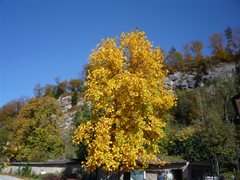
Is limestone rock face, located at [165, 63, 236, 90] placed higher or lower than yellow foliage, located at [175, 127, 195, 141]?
higher

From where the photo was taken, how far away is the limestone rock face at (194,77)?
69.9m

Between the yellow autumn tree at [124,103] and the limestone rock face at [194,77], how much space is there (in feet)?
184

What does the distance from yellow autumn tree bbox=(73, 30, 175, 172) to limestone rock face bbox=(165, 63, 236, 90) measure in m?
55.9

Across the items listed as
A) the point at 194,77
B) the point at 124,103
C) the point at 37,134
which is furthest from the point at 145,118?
the point at 194,77

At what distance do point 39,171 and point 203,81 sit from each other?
4725 centimetres

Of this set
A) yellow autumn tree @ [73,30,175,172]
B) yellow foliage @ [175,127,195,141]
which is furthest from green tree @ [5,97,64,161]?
yellow autumn tree @ [73,30,175,172]

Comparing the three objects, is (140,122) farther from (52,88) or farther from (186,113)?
(52,88)

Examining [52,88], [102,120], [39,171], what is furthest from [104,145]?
[52,88]

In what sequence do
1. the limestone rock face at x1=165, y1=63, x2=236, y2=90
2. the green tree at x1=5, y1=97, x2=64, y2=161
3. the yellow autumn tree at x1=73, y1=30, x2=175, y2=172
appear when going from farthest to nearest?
the limestone rock face at x1=165, y1=63, x2=236, y2=90, the green tree at x1=5, y1=97, x2=64, y2=161, the yellow autumn tree at x1=73, y1=30, x2=175, y2=172

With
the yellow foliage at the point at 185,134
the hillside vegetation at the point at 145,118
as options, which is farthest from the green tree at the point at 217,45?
the yellow foliage at the point at 185,134

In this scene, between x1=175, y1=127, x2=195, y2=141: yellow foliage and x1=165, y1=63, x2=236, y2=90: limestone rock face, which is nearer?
x1=175, y1=127, x2=195, y2=141: yellow foliage

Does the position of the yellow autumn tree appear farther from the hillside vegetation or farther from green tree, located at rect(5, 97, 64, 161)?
green tree, located at rect(5, 97, 64, 161)

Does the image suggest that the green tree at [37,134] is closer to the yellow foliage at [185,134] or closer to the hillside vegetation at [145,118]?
the hillside vegetation at [145,118]

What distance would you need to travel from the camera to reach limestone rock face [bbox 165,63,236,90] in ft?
229
